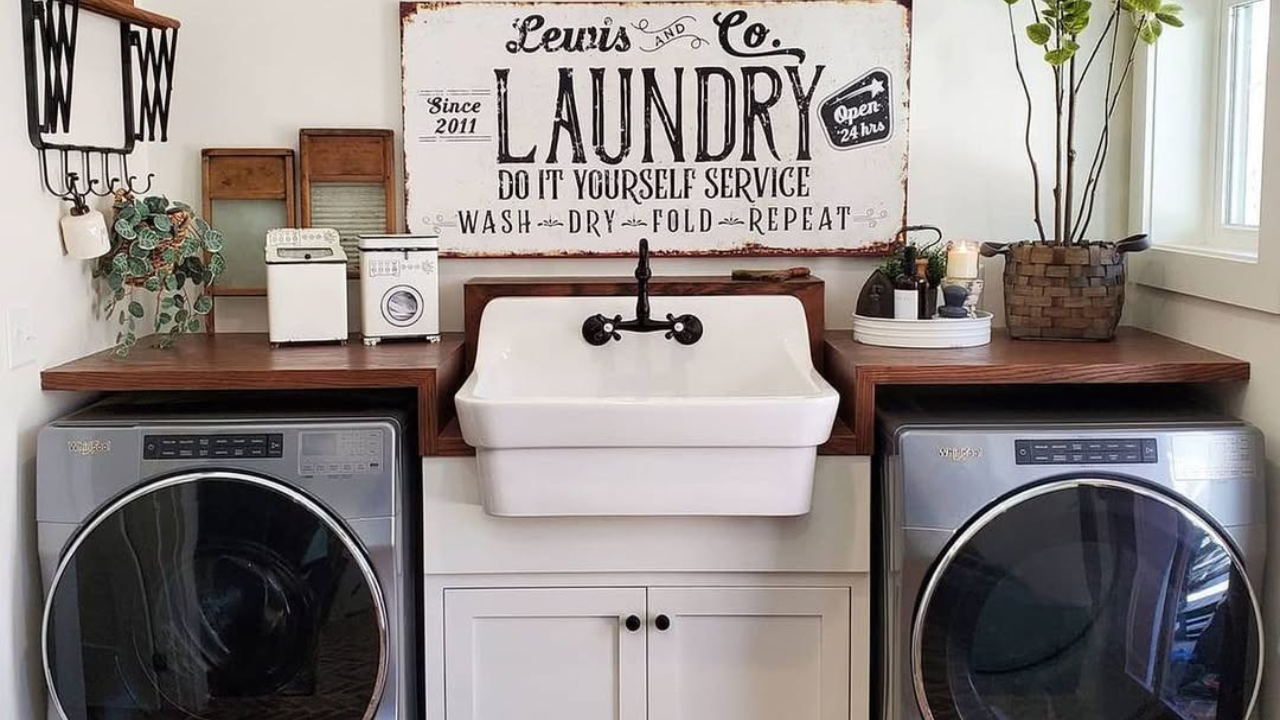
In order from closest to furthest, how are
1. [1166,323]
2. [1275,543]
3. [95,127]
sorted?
[1275,543]
[95,127]
[1166,323]

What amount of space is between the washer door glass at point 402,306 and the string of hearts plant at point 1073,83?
1287 mm

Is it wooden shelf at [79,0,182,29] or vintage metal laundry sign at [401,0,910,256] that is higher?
wooden shelf at [79,0,182,29]

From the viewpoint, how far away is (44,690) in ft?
7.76

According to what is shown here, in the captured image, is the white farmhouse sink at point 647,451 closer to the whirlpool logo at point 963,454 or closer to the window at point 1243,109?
the whirlpool logo at point 963,454

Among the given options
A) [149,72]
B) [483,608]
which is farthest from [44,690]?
[149,72]

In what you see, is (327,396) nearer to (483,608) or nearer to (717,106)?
(483,608)

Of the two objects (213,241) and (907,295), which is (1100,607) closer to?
(907,295)

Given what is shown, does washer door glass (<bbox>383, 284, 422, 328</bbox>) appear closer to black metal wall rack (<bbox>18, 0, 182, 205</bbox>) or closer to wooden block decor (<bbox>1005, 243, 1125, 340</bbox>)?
black metal wall rack (<bbox>18, 0, 182, 205</bbox>)

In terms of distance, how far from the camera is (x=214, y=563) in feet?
7.35

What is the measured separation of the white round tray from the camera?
8.25 feet

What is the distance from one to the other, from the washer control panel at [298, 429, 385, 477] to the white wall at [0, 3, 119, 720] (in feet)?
1.61

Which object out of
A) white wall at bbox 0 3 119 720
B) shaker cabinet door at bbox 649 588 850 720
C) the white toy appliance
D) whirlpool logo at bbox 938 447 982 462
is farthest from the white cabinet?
white wall at bbox 0 3 119 720

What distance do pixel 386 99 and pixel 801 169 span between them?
0.91 m

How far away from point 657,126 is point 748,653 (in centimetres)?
114
